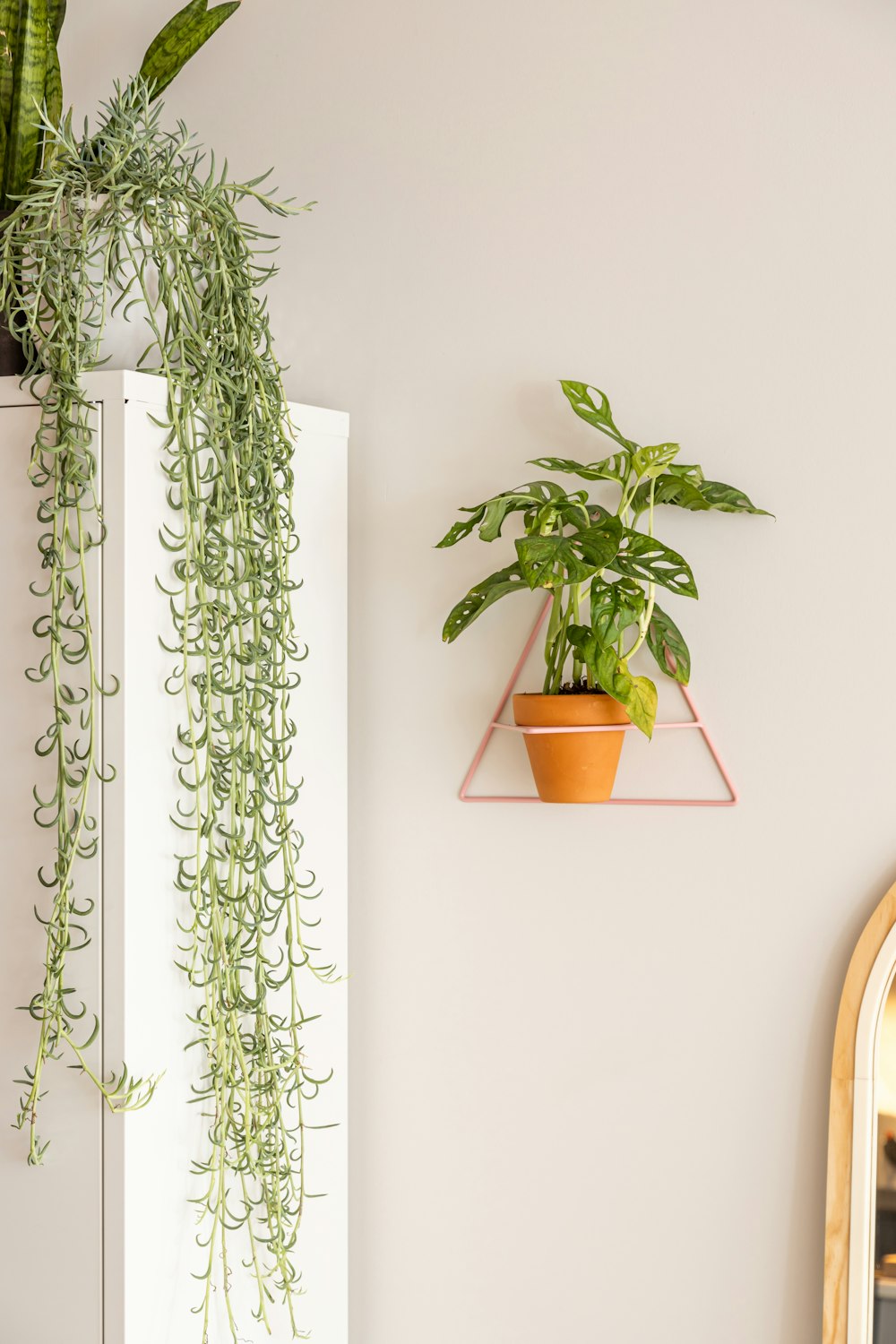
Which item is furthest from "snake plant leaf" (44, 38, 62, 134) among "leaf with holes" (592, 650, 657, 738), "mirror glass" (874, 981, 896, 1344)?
"mirror glass" (874, 981, 896, 1344)

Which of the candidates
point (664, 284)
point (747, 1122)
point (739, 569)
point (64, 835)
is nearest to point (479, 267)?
point (664, 284)

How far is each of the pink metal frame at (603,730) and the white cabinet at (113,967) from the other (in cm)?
39

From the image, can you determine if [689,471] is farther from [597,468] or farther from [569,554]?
[569,554]

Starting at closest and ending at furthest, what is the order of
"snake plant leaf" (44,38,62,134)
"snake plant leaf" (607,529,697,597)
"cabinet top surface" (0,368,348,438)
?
"cabinet top surface" (0,368,348,438) < "snake plant leaf" (607,529,697,597) < "snake plant leaf" (44,38,62,134)

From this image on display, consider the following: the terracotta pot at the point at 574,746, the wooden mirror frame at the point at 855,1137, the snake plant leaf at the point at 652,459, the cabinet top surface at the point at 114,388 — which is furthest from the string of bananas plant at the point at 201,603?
the wooden mirror frame at the point at 855,1137

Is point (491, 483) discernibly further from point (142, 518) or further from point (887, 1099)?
point (887, 1099)

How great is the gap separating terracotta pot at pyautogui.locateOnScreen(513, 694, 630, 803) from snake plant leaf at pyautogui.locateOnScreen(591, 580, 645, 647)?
3.3 inches

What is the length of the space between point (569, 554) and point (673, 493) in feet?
0.59

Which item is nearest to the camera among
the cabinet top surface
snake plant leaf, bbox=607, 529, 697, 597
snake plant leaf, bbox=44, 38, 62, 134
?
the cabinet top surface

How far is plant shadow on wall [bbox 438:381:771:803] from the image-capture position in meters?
1.19

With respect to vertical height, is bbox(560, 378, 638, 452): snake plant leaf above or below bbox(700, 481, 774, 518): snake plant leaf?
above

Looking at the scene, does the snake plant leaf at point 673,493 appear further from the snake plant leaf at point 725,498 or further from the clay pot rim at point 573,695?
the clay pot rim at point 573,695

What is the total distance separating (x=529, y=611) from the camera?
55.4 inches

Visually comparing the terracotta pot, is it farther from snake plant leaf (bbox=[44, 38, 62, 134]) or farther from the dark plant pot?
snake plant leaf (bbox=[44, 38, 62, 134])
